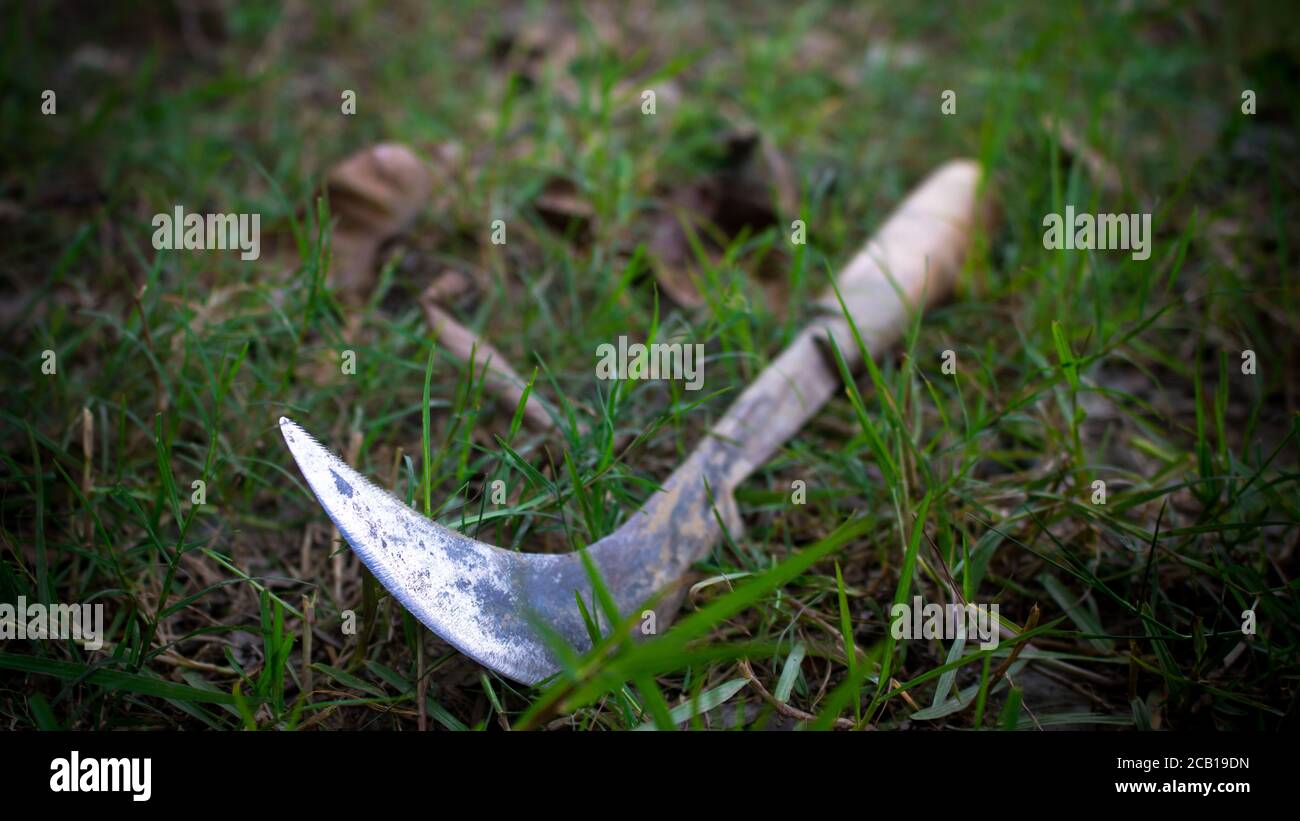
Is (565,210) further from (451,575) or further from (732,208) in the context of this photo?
(451,575)

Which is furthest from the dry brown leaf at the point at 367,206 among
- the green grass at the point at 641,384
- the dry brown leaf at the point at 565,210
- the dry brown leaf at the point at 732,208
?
the dry brown leaf at the point at 732,208

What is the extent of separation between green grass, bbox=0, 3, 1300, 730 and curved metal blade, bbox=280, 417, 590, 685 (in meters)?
0.09

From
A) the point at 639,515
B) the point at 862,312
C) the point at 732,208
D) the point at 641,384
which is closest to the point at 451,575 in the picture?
the point at 639,515

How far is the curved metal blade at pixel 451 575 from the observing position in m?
1.27

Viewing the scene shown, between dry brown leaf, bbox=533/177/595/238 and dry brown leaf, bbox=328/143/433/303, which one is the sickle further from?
dry brown leaf, bbox=328/143/433/303

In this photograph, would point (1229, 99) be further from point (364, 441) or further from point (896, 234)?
point (364, 441)

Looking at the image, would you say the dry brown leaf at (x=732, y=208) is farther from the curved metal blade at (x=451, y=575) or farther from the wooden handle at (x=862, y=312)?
the curved metal blade at (x=451, y=575)

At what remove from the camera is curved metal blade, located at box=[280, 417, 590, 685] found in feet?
4.18

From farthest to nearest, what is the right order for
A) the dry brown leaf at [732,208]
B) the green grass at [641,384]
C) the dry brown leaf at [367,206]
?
the dry brown leaf at [732,208] < the dry brown leaf at [367,206] < the green grass at [641,384]

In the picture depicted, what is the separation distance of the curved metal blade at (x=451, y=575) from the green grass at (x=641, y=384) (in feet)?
0.30

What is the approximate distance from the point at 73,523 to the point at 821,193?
5.85 ft

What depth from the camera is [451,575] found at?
1.35 metres

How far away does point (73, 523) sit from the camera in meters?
1.64

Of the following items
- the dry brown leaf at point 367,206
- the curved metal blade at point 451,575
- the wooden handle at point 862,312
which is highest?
the dry brown leaf at point 367,206
